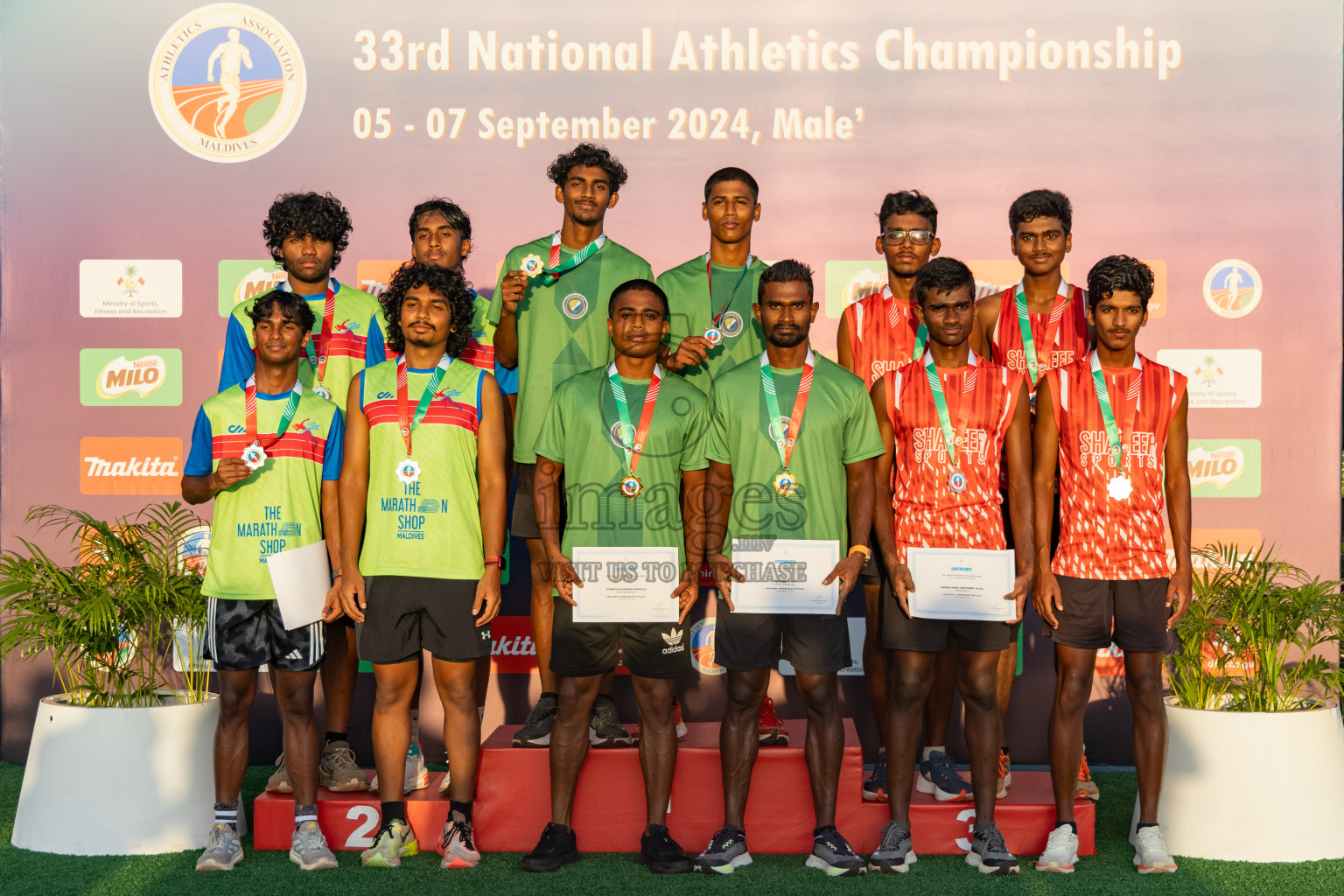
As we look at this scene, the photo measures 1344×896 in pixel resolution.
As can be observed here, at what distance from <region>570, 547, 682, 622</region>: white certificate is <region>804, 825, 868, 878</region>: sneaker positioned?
0.92 m

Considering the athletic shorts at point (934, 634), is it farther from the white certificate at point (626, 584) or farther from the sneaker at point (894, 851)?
the white certificate at point (626, 584)

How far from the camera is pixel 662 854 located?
3604mm

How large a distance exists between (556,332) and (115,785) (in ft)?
7.46

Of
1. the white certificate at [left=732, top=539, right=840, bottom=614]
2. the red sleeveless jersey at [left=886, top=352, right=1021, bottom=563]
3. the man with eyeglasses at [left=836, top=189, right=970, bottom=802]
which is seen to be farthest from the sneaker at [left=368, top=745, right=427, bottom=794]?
the red sleeveless jersey at [left=886, top=352, right=1021, bottom=563]

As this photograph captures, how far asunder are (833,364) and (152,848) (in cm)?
296

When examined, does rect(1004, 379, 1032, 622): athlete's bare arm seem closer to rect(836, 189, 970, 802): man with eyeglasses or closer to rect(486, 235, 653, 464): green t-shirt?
rect(836, 189, 970, 802): man with eyeglasses

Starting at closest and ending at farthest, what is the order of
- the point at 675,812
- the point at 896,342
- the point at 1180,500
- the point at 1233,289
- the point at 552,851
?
the point at 552,851 < the point at 1180,500 < the point at 675,812 < the point at 896,342 < the point at 1233,289

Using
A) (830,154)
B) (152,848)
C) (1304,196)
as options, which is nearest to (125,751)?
(152,848)

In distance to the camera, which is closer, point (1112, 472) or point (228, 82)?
point (1112, 472)

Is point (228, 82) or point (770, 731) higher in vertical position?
point (228, 82)

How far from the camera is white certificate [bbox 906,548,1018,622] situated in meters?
3.57

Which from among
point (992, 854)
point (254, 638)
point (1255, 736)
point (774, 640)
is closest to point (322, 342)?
point (254, 638)

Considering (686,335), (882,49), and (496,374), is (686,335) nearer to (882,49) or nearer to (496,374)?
(496,374)

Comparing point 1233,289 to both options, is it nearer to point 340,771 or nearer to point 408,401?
point 408,401
